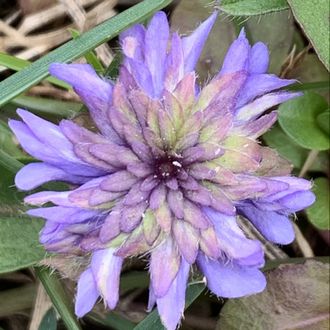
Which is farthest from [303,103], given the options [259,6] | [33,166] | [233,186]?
[33,166]

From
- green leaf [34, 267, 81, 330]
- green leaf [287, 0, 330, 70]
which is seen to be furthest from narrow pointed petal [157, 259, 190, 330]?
green leaf [287, 0, 330, 70]

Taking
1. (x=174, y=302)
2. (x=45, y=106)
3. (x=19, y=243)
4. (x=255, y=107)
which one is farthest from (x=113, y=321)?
(x=255, y=107)

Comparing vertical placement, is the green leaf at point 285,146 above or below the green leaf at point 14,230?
below

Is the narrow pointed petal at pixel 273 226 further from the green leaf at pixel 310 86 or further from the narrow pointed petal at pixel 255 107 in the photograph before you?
the green leaf at pixel 310 86

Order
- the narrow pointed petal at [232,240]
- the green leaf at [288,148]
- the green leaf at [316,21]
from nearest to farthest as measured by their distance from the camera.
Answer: the narrow pointed petal at [232,240] < the green leaf at [316,21] < the green leaf at [288,148]

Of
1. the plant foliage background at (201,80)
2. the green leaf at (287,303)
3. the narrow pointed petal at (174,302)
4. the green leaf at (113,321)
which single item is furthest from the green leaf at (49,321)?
the narrow pointed petal at (174,302)

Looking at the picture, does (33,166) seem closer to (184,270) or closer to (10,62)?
(184,270)

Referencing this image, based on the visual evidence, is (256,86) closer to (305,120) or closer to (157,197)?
(157,197)
